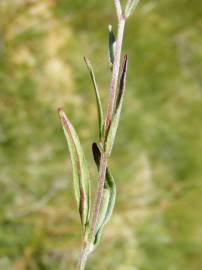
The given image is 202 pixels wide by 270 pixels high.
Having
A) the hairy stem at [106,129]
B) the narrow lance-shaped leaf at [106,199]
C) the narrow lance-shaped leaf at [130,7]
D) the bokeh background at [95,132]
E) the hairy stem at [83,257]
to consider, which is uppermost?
the narrow lance-shaped leaf at [130,7]

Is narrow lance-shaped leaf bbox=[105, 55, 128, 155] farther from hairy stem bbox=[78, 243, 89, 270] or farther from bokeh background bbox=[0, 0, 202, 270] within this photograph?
bokeh background bbox=[0, 0, 202, 270]

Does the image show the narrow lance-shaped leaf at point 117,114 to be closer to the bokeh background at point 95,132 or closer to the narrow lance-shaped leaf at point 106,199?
the narrow lance-shaped leaf at point 106,199

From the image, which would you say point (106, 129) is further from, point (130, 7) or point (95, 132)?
point (95, 132)

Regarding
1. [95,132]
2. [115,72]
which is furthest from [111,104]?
[95,132]

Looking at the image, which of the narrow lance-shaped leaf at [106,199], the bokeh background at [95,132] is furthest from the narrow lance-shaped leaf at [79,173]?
the bokeh background at [95,132]

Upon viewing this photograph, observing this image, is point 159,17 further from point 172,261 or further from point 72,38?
point 172,261

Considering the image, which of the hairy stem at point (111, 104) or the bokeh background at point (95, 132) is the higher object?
the hairy stem at point (111, 104)

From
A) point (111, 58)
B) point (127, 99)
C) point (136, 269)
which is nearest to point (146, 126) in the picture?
point (127, 99)
